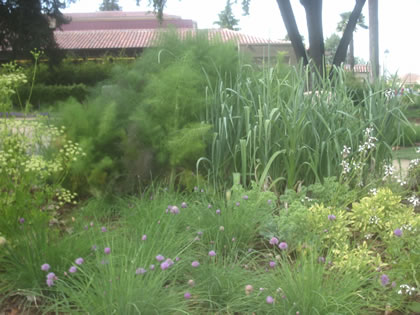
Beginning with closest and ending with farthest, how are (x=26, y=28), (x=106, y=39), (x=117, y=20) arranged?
(x=26, y=28) < (x=106, y=39) < (x=117, y=20)

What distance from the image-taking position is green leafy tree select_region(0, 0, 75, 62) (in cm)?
1873

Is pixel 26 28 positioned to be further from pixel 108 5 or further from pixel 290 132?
pixel 108 5

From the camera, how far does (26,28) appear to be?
61.4 ft

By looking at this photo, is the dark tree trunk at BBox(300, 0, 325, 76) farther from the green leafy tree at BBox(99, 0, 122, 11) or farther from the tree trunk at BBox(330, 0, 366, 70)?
the green leafy tree at BBox(99, 0, 122, 11)

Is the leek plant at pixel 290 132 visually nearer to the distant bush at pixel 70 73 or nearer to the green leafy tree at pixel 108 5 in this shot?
the distant bush at pixel 70 73

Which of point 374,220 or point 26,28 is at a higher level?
point 26,28

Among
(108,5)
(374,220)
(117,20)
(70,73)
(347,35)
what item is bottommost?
(374,220)

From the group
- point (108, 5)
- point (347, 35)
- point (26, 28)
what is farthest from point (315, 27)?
point (108, 5)

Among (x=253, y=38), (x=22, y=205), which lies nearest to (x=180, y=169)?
(x=22, y=205)

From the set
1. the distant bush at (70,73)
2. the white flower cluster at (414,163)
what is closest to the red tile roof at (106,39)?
the distant bush at (70,73)

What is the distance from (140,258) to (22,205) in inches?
26.9

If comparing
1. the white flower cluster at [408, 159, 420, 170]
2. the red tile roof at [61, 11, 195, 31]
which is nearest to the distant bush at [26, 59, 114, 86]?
the white flower cluster at [408, 159, 420, 170]

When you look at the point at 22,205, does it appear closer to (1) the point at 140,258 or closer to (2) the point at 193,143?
(1) the point at 140,258

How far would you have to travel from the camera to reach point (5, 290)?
1.86 m
